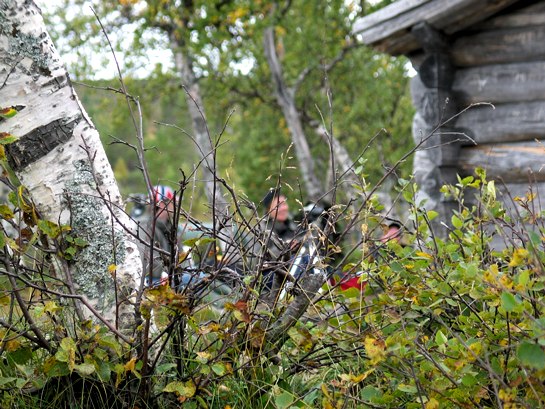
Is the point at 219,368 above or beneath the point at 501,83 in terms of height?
beneath

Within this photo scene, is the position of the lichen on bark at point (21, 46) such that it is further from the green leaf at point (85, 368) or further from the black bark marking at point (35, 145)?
the green leaf at point (85, 368)

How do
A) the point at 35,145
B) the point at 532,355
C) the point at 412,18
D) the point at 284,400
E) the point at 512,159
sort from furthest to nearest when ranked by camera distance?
the point at 512,159
the point at 412,18
the point at 35,145
the point at 284,400
the point at 532,355

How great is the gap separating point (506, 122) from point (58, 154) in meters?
4.31

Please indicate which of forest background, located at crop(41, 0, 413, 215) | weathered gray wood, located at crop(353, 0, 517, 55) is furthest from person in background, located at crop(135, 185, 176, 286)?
forest background, located at crop(41, 0, 413, 215)

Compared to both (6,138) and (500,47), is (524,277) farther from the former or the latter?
(500,47)

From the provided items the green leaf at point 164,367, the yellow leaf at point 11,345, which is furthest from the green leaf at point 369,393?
the yellow leaf at point 11,345

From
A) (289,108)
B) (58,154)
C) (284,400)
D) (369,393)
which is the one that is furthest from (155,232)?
(289,108)

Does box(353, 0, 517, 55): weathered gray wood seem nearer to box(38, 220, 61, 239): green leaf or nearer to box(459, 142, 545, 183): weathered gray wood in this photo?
box(459, 142, 545, 183): weathered gray wood

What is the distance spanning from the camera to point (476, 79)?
20.3ft

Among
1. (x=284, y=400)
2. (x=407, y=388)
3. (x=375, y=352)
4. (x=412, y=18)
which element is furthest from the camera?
(x=412, y=18)

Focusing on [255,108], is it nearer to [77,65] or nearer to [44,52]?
[77,65]

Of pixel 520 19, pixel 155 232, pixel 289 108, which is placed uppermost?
pixel 520 19

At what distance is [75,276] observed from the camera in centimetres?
262

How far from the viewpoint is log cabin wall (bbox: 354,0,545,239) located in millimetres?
5840
